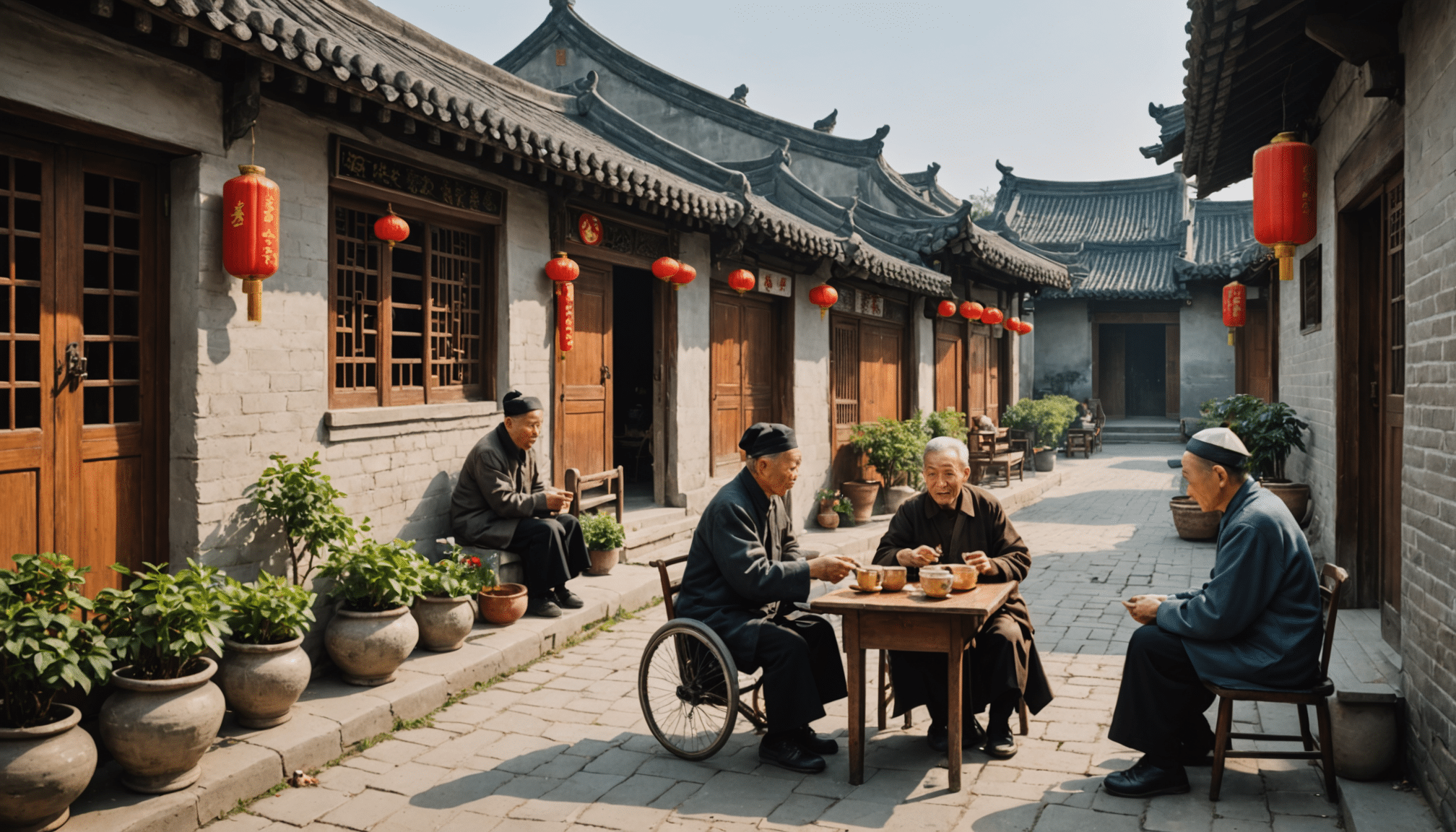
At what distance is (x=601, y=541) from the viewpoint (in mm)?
7914

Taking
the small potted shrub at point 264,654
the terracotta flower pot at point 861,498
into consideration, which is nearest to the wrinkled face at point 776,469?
the small potted shrub at point 264,654

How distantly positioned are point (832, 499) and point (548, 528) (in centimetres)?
566

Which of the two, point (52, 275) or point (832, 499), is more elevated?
point (52, 275)

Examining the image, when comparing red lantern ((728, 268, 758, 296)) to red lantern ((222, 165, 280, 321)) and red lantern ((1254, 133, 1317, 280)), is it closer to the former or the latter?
red lantern ((1254, 133, 1317, 280))

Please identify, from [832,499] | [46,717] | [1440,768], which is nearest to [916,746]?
[1440,768]

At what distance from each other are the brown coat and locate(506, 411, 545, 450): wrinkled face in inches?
107

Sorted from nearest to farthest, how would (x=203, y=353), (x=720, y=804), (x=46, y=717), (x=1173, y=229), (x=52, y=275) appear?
(x=46, y=717)
(x=720, y=804)
(x=52, y=275)
(x=203, y=353)
(x=1173, y=229)

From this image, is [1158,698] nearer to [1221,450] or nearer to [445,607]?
[1221,450]

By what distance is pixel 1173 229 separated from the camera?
90.9 feet

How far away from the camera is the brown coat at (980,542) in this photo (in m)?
4.52

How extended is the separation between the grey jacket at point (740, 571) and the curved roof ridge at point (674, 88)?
13055 mm

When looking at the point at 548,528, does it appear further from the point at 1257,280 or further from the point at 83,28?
the point at 1257,280

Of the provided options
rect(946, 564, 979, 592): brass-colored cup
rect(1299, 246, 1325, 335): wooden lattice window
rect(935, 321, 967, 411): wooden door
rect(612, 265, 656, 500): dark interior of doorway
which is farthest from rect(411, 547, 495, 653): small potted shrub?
rect(935, 321, 967, 411): wooden door

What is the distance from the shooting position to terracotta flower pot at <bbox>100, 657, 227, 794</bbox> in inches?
147
